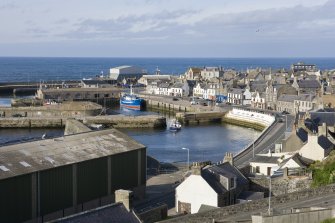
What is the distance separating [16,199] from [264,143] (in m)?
29.0

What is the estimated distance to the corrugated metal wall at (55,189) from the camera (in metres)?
26.5

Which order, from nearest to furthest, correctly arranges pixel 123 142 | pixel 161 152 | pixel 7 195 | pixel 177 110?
pixel 7 195 → pixel 123 142 → pixel 161 152 → pixel 177 110

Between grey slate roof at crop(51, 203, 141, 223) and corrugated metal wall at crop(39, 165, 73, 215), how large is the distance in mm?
10849

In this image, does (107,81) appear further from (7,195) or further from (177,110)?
(7,195)

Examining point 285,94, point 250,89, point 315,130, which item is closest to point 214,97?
point 250,89

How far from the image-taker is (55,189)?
27.2 metres

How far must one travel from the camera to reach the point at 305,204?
2238cm

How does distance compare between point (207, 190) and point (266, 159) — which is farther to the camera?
point (266, 159)

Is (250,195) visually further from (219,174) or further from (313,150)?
(313,150)

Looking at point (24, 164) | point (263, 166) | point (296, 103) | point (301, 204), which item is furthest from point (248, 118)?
point (301, 204)

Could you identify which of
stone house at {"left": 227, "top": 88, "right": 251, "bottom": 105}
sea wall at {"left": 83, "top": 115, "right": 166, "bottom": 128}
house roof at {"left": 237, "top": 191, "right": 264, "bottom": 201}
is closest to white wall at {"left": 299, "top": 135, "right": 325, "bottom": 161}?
house roof at {"left": 237, "top": 191, "right": 264, "bottom": 201}

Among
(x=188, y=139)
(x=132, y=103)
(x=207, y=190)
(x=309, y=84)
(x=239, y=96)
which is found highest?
(x=309, y=84)

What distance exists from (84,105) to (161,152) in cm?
3323

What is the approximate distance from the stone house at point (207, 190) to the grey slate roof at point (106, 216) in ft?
30.0
